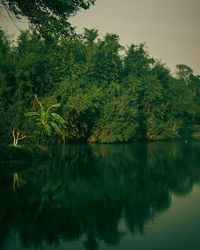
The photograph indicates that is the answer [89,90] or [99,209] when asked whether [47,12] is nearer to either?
[99,209]

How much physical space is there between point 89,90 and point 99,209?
33.3 metres

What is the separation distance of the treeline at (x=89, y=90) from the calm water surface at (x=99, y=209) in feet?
21.4

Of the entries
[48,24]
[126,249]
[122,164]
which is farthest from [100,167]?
[126,249]

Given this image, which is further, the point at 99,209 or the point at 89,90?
the point at 89,90

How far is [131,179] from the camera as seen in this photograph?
16.2 metres

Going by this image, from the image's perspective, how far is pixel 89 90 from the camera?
43000mm

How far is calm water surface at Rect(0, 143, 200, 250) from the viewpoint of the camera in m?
7.52

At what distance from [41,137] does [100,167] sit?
32.5 feet

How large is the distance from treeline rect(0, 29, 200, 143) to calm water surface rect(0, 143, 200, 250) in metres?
6.51

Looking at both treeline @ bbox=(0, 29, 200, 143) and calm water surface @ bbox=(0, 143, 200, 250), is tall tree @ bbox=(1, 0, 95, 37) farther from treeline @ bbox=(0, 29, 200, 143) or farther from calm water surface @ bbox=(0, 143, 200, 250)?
calm water surface @ bbox=(0, 143, 200, 250)

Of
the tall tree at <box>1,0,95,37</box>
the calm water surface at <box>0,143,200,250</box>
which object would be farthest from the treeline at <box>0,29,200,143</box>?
the calm water surface at <box>0,143,200,250</box>

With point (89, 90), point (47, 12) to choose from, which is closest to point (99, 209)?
point (47, 12)

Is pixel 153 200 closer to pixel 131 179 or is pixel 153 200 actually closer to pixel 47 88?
pixel 131 179

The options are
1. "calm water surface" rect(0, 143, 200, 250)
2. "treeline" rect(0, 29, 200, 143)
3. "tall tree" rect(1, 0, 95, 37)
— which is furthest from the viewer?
"treeline" rect(0, 29, 200, 143)
